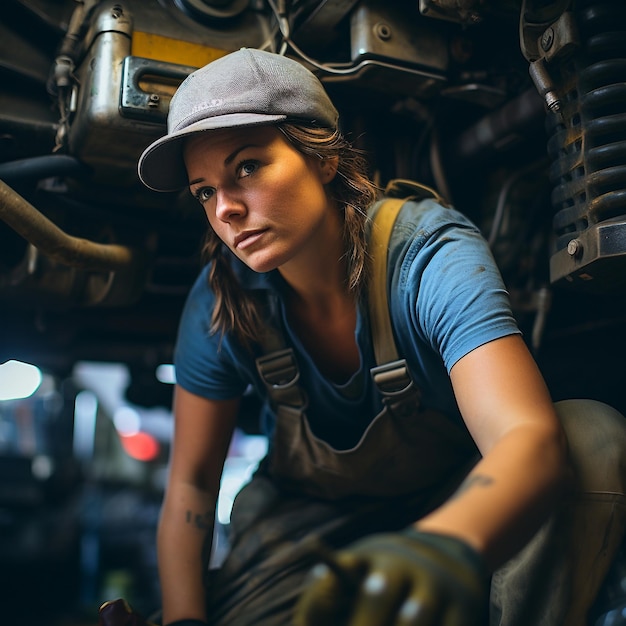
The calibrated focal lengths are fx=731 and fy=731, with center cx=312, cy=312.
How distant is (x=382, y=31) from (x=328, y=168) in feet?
1.11

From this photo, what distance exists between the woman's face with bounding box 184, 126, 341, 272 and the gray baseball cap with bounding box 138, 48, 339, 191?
0.03m

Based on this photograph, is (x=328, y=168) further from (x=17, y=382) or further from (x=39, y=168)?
(x=17, y=382)

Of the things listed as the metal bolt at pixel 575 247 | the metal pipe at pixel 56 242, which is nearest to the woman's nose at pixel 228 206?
the metal pipe at pixel 56 242

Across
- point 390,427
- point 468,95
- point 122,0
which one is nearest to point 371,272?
point 390,427

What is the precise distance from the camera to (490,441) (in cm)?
94

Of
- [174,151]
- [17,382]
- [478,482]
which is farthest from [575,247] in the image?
[17,382]

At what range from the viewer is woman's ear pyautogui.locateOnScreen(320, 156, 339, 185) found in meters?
1.29

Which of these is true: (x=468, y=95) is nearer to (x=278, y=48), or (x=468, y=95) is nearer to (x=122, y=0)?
(x=278, y=48)

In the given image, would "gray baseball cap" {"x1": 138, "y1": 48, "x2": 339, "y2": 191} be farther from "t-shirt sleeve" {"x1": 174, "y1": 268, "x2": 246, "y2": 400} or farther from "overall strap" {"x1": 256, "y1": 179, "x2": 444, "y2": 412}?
"t-shirt sleeve" {"x1": 174, "y1": 268, "x2": 246, "y2": 400}

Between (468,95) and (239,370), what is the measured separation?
758mm

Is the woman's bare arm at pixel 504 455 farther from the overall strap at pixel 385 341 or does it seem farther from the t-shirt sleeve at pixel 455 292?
the overall strap at pixel 385 341

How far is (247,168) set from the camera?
1193 mm

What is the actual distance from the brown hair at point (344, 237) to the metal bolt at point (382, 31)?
24 cm

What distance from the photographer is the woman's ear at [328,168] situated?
4.25 feet
